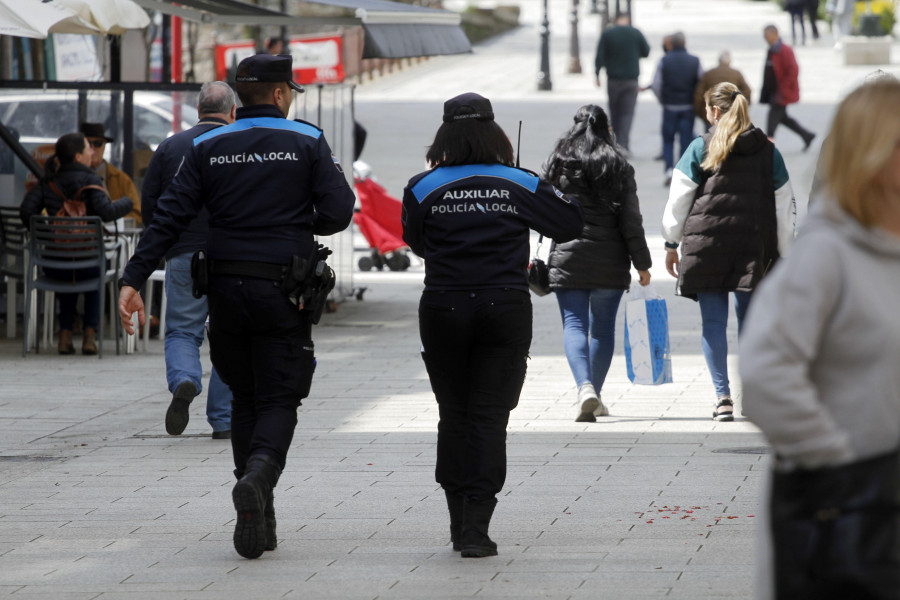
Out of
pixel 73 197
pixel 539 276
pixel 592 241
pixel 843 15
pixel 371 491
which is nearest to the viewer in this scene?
pixel 371 491

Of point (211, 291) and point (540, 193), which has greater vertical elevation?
point (540, 193)

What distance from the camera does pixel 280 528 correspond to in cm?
551

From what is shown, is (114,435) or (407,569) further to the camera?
(114,435)

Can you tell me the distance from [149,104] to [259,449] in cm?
741

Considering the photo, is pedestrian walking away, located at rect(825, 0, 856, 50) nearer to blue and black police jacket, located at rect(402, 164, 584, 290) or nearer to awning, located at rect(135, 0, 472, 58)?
awning, located at rect(135, 0, 472, 58)

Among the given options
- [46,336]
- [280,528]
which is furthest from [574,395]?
[46,336]

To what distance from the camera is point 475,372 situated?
16.6ft

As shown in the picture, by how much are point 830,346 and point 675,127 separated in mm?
17685

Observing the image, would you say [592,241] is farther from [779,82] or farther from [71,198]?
[779,82]

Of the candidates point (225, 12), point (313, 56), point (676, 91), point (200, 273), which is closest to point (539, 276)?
point (200, 273)

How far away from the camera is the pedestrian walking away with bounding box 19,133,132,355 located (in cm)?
1032

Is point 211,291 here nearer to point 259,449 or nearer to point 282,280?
point 282,280

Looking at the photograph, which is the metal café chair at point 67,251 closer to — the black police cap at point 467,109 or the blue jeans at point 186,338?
the blue jeans at point 186,338

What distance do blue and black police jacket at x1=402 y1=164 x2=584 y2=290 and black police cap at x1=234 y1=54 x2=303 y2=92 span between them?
0.64m
